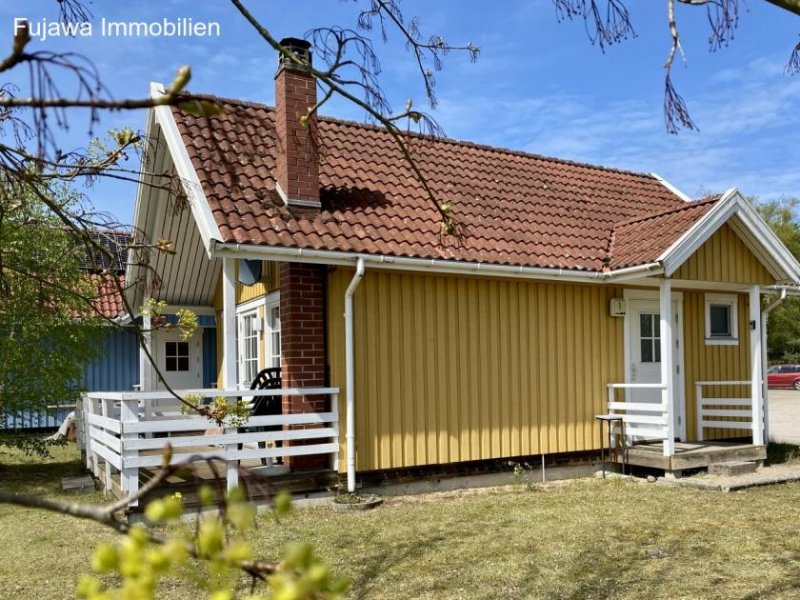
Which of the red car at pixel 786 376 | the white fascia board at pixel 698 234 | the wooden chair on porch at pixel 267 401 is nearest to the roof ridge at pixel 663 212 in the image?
the white fascia board at pixel 698 234

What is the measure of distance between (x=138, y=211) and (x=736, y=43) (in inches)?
409

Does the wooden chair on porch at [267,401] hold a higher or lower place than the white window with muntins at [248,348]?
lower

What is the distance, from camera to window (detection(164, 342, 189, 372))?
14.2 metres

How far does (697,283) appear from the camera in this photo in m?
10.8

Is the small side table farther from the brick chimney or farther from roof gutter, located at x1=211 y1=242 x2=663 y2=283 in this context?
the brick chimney

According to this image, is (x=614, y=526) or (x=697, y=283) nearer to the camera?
(x=614, y=526)

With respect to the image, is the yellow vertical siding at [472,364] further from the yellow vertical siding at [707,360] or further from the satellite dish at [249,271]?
the satellite dish at [249,271]

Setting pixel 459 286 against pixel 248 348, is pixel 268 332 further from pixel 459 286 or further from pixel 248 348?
pixel 459 286

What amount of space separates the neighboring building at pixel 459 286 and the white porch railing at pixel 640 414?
0.05 m

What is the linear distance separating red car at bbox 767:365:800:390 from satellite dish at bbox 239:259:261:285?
34693 mm

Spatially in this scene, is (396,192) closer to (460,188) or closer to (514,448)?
(460,188)

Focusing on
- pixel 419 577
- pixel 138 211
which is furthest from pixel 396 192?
pixel 419 577

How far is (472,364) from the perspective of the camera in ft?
32.4

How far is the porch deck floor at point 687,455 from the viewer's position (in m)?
9.84
